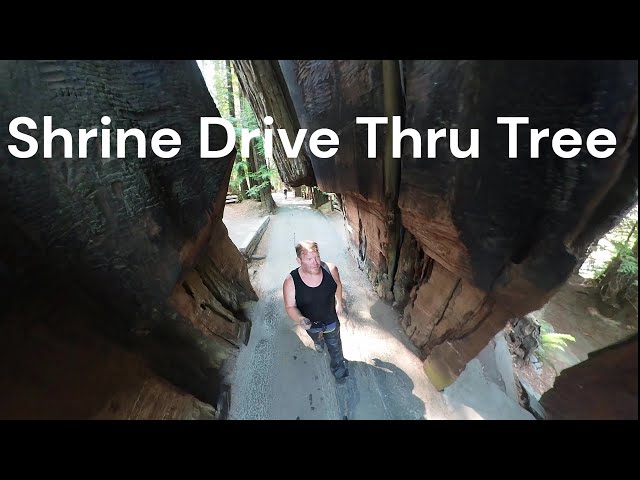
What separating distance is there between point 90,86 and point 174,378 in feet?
9.25

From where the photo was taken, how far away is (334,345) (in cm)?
271

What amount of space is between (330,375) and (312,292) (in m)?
1.31

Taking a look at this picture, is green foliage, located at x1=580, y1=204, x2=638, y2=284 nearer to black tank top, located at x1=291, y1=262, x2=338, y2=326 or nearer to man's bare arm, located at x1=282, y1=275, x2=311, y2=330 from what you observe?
black tank top, located at x1=291, y1=262, x2=338, y2=326

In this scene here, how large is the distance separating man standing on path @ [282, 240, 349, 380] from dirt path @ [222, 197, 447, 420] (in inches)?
31.5

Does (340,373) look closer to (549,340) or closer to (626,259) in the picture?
(626,259)

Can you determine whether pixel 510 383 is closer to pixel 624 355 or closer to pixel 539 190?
pixel 624 355

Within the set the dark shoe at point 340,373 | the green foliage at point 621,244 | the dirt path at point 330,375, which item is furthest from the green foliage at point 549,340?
the dark shoe at point 340,373

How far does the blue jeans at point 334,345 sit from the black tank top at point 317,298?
126 mm

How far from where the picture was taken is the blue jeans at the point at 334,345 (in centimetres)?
258

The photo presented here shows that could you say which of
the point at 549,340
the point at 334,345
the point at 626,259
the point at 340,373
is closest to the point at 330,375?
the point at 340,373

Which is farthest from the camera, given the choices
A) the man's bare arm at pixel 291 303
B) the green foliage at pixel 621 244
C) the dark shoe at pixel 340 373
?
the dark shoe at pixel 340 373

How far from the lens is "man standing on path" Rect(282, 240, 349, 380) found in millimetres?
2285

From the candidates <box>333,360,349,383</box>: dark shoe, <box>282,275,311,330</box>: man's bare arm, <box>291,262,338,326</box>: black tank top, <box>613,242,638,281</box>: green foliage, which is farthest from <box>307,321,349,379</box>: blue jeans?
<box>613,242,638,281</box>: green foliage

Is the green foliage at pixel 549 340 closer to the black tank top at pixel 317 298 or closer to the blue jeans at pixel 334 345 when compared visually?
the blue jeans at pixel 334 345
